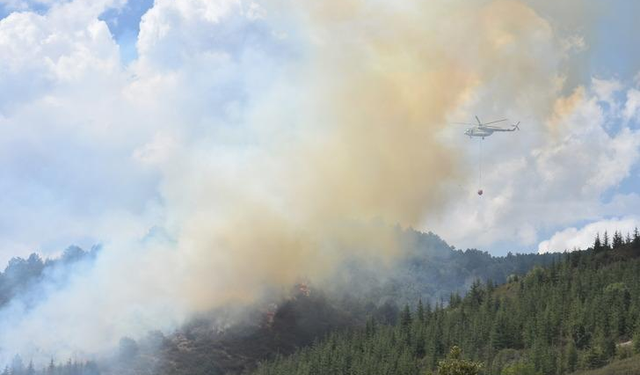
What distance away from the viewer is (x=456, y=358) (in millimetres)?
181125
